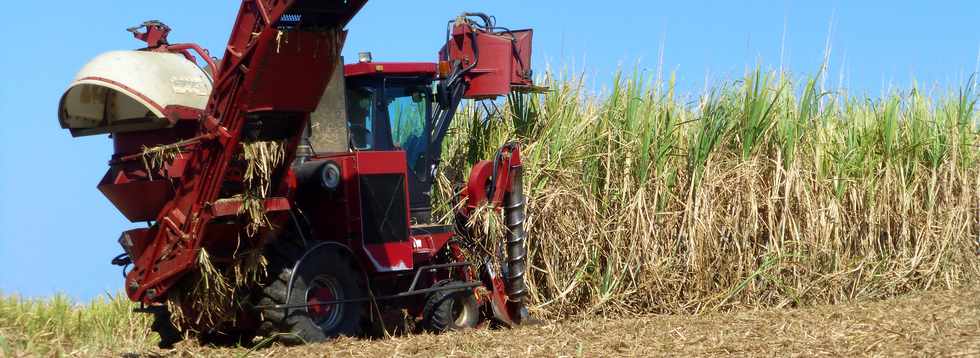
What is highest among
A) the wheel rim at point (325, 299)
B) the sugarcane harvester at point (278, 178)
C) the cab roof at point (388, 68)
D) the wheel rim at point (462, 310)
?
the cab roof at point (388, 68)

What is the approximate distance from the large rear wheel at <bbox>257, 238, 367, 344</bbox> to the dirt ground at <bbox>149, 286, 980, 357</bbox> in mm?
176

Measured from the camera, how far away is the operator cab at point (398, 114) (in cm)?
821

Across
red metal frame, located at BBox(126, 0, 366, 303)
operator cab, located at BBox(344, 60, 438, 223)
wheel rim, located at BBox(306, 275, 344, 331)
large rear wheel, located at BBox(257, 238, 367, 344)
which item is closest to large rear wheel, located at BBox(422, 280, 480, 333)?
operator cab, located at BBox(344, 60, 438, 223)

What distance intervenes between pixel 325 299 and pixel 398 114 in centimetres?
163

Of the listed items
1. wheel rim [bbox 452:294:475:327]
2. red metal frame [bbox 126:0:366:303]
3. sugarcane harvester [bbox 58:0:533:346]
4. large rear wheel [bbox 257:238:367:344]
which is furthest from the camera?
wheel rim [bbox 452:294:475:327]

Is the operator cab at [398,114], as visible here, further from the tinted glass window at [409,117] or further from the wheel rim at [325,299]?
the wheel rim at [325,299]

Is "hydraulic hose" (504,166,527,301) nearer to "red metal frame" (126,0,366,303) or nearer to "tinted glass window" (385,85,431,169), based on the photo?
"tinted glass window" (385,85,431,169)

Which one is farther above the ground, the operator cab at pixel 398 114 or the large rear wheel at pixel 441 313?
the operator cab at pixel 398 114

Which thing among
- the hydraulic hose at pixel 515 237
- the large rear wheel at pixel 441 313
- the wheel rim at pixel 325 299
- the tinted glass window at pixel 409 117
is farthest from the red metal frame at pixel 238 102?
the hydraulic hose at pixel 515 237

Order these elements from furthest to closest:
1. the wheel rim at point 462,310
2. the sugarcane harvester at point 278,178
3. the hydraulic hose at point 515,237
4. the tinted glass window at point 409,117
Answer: the hydraulic hose at point 515,237
the wheel rim at point 462,310
the tinted glass window at point 409,117
the sugarcane harvester at point 278,178

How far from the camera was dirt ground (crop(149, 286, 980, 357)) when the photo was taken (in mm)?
6281

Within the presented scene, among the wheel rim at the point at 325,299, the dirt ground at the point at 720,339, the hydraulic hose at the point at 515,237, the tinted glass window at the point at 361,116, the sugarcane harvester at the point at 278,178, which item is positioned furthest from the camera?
the hydraulic hose at the point at 515,237

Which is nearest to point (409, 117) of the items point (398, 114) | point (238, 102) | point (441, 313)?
point (398, 114)

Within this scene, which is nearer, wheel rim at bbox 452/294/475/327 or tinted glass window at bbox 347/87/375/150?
tinted glass window at bbox 347/87/375/150
